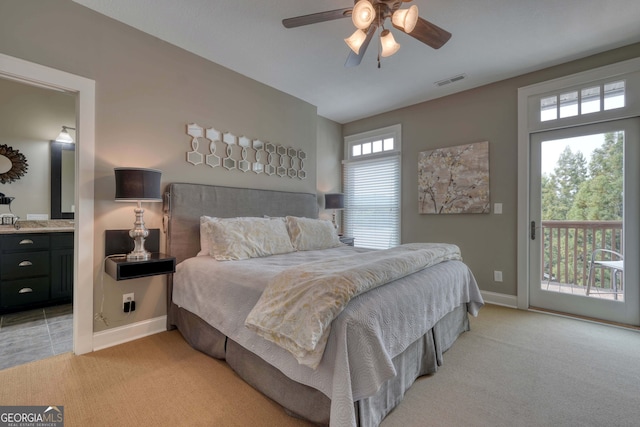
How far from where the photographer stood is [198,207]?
2.80m

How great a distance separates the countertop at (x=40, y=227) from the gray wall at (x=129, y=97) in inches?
60.5

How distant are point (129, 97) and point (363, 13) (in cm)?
214

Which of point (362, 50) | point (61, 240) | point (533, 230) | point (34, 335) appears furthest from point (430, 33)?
point (61, 240)

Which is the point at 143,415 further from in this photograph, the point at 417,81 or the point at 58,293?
the point at 417,81

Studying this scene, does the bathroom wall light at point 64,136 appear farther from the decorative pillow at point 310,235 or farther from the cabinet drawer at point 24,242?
the decorative pillow at point 310,235

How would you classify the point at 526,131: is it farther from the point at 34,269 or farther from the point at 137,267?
the point at 34,269

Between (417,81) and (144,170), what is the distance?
10.4 feet

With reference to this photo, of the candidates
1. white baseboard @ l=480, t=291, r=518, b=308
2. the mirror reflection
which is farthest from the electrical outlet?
white baseboard @ l=480, t=291, r=518, b=308

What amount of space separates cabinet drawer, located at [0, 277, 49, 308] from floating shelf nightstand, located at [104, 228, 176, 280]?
163cm

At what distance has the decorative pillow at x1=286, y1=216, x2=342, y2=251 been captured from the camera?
308cm

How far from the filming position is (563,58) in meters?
2.91

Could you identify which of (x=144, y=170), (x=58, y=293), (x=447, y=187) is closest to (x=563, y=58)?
(x=447, y=187)

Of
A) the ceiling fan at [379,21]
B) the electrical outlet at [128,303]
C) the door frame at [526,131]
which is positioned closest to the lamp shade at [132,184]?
the electrical outlet at [128,303]

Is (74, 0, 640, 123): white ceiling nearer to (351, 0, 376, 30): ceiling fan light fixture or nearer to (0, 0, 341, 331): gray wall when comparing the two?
(0, 0, 341, 331): gray wall
